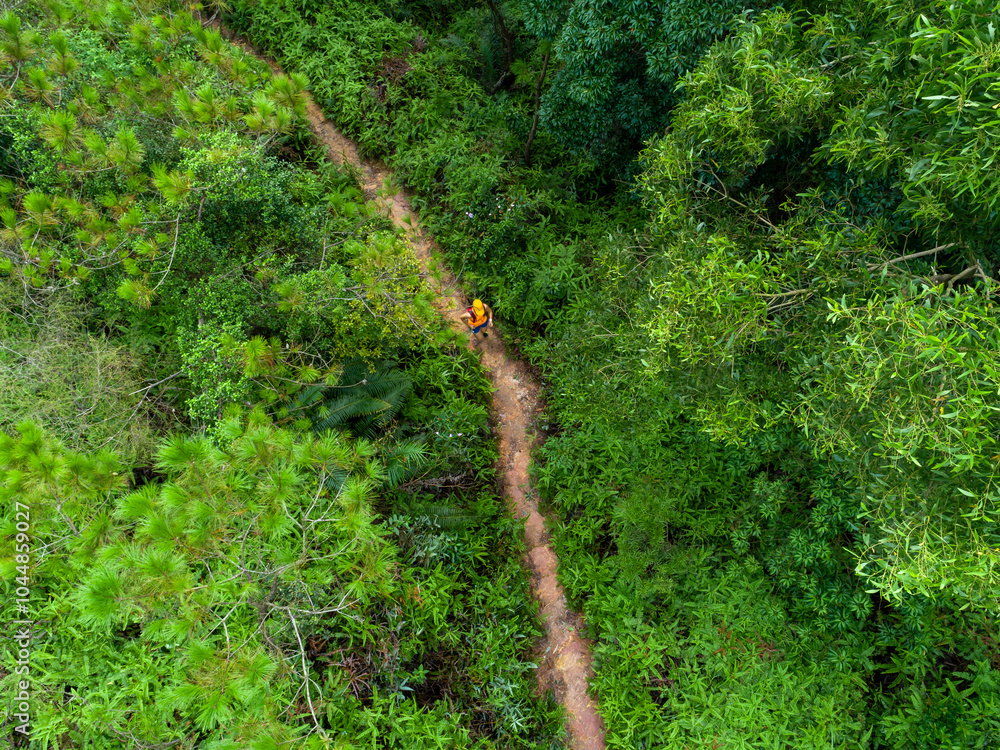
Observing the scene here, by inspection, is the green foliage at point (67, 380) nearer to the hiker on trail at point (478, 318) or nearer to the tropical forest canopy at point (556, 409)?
the tropical forest canopy at point (556, 409)

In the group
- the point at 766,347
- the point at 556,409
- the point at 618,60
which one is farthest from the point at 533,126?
the point at 766,347

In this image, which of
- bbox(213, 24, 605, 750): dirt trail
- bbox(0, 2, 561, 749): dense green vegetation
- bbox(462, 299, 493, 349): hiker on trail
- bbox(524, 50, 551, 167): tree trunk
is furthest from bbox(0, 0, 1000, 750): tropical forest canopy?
bbox(524, 50, 551, 167): tree trunk

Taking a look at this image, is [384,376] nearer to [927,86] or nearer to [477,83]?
[927,86]

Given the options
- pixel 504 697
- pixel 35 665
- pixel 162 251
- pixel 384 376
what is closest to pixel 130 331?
pixel 162 251

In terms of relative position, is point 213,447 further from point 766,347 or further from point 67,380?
point 766,347

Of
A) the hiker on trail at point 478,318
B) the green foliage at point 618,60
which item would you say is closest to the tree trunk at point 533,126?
the green foliage at point 618,60

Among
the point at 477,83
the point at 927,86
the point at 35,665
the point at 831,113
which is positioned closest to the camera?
the point at 927,86
